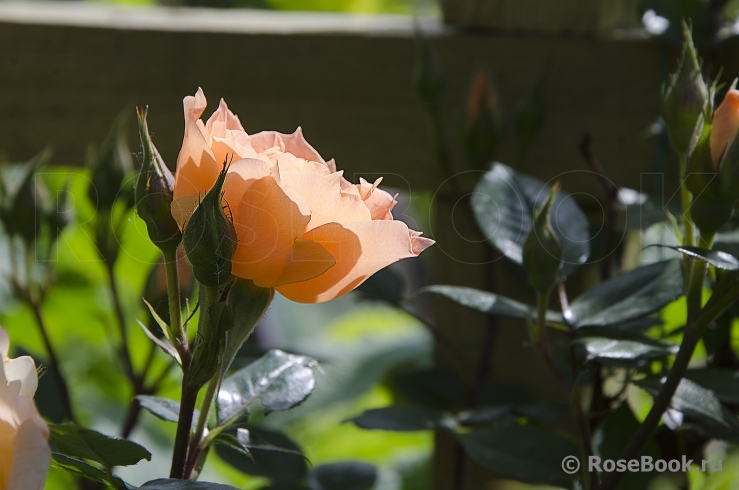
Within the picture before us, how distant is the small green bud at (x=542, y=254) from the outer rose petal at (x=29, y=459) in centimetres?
28

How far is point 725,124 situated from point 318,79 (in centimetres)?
47

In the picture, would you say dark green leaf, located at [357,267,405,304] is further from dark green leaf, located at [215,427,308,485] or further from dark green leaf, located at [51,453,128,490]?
dark green leaf, located at [51,453,128,490]

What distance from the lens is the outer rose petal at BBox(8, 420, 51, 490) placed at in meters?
0.25

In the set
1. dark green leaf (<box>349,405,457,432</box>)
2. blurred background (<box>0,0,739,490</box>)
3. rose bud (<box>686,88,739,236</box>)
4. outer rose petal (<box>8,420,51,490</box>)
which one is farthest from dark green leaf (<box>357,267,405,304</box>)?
outer rose petal (<box>8,420,51,490</box>)

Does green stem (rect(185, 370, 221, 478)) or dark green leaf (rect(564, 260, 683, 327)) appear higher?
dark green leaf (rect(564, 260, 683, 327))

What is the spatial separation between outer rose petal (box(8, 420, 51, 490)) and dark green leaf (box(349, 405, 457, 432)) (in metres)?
0.31

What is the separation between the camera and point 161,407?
0.40 metres

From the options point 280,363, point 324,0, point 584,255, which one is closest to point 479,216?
point 584,255

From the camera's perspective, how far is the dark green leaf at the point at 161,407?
1.26 ft

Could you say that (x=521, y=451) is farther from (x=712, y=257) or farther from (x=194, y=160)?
(x=194, y=160)

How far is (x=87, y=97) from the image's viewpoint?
789 mm

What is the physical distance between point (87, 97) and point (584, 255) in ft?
1.78

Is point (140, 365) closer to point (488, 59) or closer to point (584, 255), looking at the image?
point (488, 59)

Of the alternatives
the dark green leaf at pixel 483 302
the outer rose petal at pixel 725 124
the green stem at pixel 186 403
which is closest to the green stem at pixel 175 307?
the green stem at pixel 186 403
